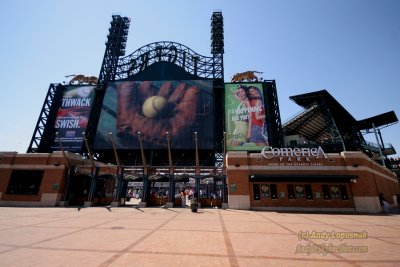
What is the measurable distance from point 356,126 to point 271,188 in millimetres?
38014

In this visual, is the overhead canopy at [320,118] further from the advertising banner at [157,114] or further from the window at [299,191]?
the window at [299,191]

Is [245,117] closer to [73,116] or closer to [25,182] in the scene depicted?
[73,116]

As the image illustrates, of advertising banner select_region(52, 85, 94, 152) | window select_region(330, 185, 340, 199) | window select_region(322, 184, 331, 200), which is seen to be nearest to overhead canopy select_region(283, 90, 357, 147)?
window select_region(330, 185, 340, 199)

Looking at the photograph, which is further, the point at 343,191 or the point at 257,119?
the point at 257,119

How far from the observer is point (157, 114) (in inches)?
1624

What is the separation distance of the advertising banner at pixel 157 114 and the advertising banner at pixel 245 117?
3.39 metres

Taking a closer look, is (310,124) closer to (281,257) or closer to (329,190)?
(329,190)

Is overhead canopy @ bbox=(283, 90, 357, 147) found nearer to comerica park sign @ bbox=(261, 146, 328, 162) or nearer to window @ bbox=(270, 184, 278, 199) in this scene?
comerica park sign @ bbox=(261, 146, 328, 162)

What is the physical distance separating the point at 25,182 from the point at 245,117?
33386 mm

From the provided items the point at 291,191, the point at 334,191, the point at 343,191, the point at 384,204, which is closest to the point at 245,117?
the point at 291,191

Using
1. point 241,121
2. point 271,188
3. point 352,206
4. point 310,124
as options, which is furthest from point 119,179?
point 310,124

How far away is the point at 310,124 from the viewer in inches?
1900

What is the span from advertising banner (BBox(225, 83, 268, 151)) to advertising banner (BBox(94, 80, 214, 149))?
3.39m

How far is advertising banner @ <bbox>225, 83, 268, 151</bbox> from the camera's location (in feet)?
125
